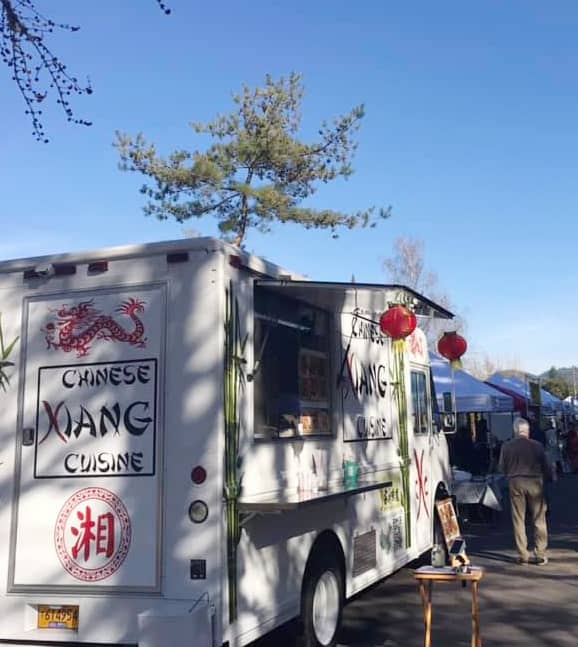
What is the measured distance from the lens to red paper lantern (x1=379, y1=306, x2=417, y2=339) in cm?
679

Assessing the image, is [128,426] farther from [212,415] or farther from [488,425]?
[488,425]

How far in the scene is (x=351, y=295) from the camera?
6.37m

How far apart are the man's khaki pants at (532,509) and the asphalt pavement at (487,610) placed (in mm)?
248

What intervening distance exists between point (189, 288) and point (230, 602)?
6.00 feet

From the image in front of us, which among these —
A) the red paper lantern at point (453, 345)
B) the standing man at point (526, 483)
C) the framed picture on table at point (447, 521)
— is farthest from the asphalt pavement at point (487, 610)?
the red paper lantern at point (453, 345)

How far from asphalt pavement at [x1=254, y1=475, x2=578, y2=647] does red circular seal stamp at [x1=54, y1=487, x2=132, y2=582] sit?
60.9 inches

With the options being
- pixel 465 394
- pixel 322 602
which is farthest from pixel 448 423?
pixel 465 394

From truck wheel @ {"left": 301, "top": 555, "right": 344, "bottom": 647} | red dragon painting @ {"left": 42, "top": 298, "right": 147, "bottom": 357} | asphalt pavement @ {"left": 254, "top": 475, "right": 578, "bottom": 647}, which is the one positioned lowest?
asphalt pavement @ {"left": 254, "top": 475, "right": 578, "bottom": 647}

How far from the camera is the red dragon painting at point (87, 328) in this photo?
4852 mm

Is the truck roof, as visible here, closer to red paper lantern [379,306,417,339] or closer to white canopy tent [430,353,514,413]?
red paper lantern [379,306,417,339]

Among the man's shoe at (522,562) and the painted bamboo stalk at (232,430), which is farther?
the man's shoe at (522,562)

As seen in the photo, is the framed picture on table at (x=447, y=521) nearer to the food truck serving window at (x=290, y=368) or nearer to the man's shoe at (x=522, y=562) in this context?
the food truck serving window at (x=290, y=368)

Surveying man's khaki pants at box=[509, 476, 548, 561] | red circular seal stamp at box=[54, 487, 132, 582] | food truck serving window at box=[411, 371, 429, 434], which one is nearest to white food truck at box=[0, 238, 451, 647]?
red circular seal stamp at box=[54, 487, 132, 582]

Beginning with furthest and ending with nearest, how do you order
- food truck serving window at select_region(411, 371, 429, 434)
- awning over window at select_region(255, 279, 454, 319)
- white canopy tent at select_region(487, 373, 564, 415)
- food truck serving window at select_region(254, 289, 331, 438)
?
white canopy tent at select_region(487, 373, 564, 415) < food truck serving window at select_region(411, 371, 429, 434) < awning over window at select_region(255, 279, 454, 319) < food truck serving window at select_region(254, 289, 331, 438)
